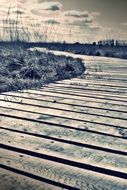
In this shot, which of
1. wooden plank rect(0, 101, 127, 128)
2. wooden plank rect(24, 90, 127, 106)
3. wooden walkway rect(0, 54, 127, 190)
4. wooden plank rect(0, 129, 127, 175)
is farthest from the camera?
wooden plank rect(24, 90, 127, 106)

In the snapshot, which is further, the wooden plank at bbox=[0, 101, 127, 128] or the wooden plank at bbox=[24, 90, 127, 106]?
the wooden plank at bbox=[24, 90, 127, 106]

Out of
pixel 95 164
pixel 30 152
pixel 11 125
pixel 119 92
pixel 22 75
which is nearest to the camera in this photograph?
pixel 95 164

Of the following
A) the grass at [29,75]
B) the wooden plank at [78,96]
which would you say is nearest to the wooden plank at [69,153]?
the wooden plank at [78,96]

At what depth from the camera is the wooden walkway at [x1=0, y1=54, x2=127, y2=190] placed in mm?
1889

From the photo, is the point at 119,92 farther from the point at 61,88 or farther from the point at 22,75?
the point at 22,75

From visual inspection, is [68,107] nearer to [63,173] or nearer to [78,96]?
[78,96]

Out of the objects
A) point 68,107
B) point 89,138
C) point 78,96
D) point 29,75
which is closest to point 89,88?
point 78,96

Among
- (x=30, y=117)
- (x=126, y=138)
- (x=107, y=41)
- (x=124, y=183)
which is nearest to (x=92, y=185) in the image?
(x=124, y=183)

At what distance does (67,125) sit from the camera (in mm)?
3029

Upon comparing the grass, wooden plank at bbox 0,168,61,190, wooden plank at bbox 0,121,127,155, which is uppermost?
the grass

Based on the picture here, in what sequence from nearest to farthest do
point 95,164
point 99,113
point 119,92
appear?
1. point 95,164
2. point 99,113
3. point 119,92

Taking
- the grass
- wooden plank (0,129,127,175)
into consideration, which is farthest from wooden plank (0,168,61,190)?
the grass

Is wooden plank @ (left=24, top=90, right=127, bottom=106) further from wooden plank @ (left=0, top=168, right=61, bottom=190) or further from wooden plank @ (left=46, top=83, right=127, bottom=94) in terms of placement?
wooden plank @ (left=0, top=168, right=61, bottom=190)

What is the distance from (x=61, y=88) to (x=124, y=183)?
3.57 metres
